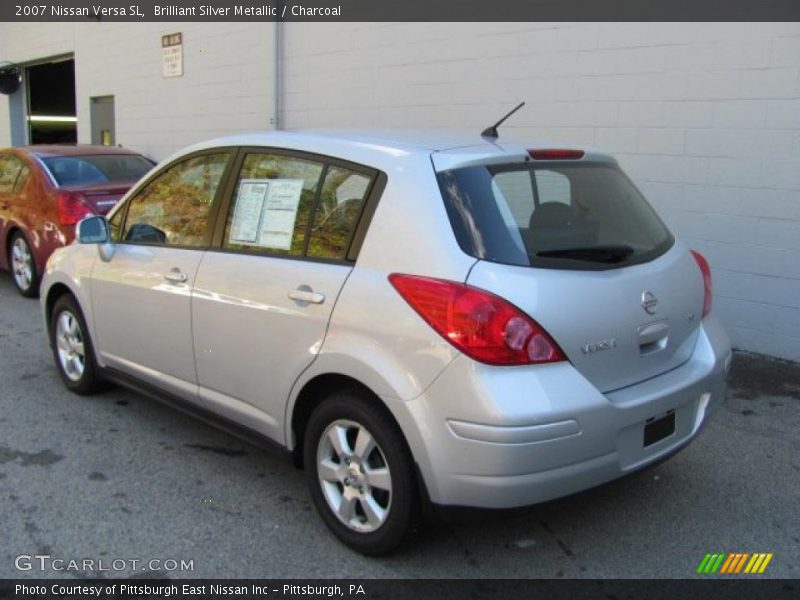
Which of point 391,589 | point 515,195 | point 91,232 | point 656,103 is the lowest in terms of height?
point 391,589

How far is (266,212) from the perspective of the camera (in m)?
3.47

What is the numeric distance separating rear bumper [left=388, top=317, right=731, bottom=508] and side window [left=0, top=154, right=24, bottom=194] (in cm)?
700

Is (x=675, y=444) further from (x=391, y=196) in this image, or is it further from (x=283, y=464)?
(x=283, y=464)

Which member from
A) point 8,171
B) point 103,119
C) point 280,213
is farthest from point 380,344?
point 103,119

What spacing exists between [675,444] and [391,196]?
1.52 metres

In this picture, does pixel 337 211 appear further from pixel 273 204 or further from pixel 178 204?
pixel 178 204

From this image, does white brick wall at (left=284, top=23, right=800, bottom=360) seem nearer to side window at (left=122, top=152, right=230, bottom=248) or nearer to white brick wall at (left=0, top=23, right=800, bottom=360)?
white brick wall at (left=0, top=23, right=800, bottom=360)

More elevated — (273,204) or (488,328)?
(273,204)

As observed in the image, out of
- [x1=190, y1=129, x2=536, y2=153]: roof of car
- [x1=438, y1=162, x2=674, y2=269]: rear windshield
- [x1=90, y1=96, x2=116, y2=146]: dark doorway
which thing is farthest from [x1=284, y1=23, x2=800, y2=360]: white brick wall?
[x1=90, y1=96, x2=116, y2=146]: dark doorway

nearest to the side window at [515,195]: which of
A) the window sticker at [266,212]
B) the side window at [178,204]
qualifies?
the window sticker at [266,212]

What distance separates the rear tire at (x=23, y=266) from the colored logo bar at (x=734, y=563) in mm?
6834

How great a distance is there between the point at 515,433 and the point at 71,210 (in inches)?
235

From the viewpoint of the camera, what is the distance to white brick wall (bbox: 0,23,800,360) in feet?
18.5

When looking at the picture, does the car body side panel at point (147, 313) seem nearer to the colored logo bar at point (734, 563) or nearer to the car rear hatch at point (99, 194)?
the colored logo bar at point (734, 563)
